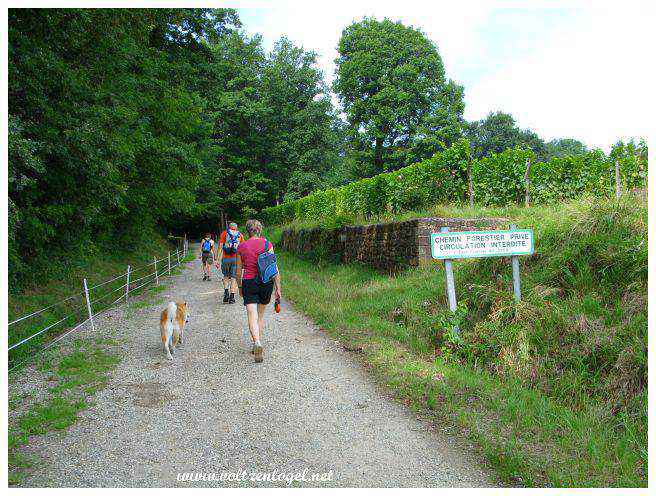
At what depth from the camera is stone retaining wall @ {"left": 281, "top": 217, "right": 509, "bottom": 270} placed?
9922 mm

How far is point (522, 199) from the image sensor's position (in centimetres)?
1188

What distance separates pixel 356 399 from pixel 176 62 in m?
14.7

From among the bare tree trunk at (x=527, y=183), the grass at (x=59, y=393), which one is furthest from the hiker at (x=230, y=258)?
the bare tree trunk at (x=527, y=183)

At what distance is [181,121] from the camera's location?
1557 cm

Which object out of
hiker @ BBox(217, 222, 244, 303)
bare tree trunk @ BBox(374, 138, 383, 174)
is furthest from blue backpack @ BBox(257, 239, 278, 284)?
bare tree trunk @ BBox(374, 138, 383, 174)

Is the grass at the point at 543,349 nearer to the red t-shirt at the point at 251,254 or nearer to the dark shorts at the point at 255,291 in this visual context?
the dark shorts at the point at 255,291

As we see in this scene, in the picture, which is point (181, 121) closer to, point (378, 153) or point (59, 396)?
point (59, 396)

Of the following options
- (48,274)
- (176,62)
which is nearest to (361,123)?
(176,62)

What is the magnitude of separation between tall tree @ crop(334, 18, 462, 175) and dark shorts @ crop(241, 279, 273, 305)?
83.8 feet

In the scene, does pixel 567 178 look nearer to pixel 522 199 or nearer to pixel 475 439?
pixel 522 199

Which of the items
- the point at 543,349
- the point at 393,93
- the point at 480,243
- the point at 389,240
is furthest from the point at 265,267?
the point at 393,93

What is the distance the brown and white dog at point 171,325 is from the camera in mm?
6176

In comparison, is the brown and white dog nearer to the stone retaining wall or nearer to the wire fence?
the wire fence

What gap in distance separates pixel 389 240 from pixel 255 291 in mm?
5962
